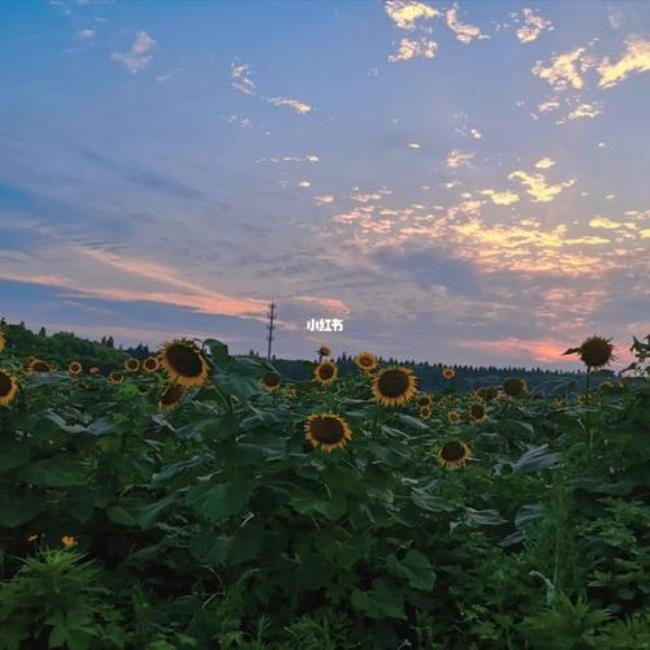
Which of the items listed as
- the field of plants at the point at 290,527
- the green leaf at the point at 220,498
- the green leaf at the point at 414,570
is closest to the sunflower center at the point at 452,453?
the field of plants at the point at 290,527

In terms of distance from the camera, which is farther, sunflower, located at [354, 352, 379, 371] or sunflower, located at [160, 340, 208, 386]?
sunflower, located at [354, 352, 379, 371]

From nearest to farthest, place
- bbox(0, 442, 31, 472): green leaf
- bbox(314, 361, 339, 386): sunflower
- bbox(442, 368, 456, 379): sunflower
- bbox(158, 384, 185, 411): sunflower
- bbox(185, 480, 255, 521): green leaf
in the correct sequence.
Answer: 1. bbox(185, 480, 255, 521): green leaf
2. bbox(0, 442, 31, 472): green leaf
3. bbox(158, 384, 185, 411): sunflower
4. bbox(314, 361, 339, 386): sunflower
5. bbox(442, 368, 456, 379): sunflower

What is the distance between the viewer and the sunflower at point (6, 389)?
4.63 m

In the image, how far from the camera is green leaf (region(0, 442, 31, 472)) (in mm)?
4504

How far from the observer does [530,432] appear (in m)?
8.76

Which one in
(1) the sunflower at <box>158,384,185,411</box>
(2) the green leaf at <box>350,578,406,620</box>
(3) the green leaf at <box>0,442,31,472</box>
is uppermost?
(1) the sunflower at <box>158,384,185,411</box>

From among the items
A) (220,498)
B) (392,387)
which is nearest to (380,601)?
(220,498)

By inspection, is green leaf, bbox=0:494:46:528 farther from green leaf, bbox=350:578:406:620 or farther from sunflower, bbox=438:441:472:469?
sunflower, bbox=438:441:472:469

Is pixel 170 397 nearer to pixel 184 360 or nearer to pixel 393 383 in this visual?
pixel 184 360

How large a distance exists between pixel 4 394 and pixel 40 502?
750mm

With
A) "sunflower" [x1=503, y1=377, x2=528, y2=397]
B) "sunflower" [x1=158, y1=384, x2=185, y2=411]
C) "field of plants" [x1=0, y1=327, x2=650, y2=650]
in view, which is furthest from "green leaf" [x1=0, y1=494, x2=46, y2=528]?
"sunflower" [x1=503, y1=377, x2=528, y2=397]

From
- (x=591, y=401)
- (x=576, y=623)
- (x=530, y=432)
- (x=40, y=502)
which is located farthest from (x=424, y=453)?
(x=576, y=623)

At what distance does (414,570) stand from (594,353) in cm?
250

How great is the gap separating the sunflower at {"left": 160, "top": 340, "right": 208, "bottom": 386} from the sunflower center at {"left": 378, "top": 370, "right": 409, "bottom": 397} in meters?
1.28
